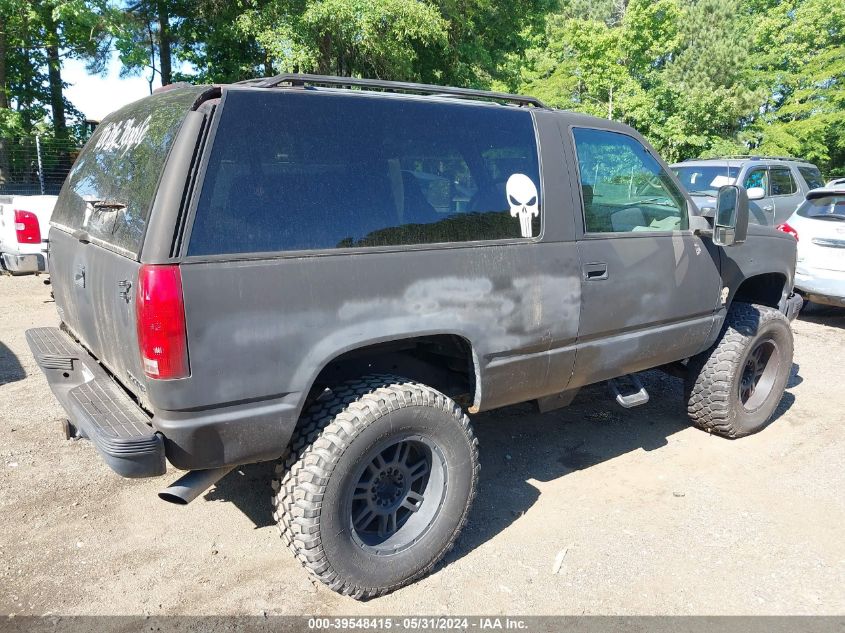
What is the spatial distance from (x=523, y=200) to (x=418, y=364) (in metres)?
0.98

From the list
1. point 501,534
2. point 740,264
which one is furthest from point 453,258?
point 740,264

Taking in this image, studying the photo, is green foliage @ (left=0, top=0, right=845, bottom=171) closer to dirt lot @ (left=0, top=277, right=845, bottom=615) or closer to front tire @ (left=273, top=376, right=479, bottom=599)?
dirt lot @ (left=0, top=277, right=845, bottom=615)

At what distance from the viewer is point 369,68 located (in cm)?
1440

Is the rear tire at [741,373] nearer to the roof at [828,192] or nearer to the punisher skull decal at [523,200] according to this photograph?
the punisher skull decal at [523,200]

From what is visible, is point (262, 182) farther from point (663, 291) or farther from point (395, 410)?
point (663, 291)

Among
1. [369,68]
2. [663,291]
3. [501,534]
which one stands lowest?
[501,534]

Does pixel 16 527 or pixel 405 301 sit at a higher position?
pixel 405 301

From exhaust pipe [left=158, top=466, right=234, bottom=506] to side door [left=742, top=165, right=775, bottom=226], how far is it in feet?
32.8

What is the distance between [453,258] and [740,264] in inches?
93.1

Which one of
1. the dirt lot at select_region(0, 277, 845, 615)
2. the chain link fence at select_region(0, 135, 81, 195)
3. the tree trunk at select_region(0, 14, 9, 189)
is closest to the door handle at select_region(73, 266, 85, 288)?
the dirt lot at select_region(0, 277, 845, 615)

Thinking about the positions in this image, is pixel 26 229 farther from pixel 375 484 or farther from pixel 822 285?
pixel 822 285

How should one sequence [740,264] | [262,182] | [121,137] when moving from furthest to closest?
[740,264], [121,137], [262,182]

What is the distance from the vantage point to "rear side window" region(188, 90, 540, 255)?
245cm

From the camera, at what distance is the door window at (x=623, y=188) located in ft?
11.6
